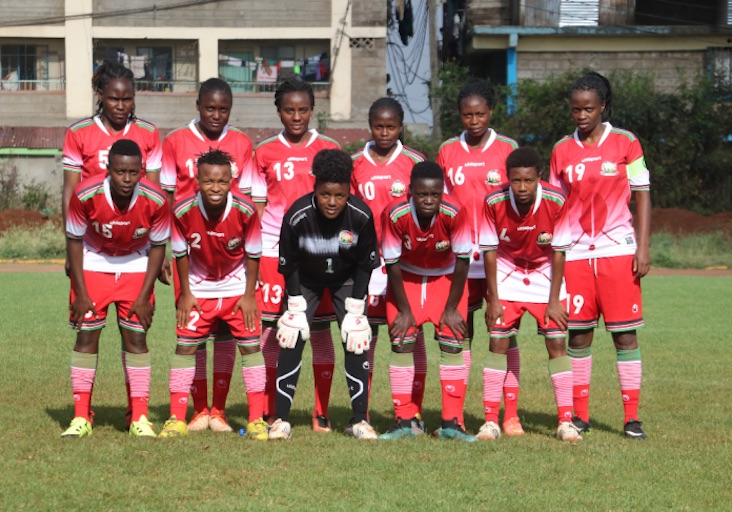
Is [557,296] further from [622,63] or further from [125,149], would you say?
[622,63]

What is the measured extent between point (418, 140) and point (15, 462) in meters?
29.6

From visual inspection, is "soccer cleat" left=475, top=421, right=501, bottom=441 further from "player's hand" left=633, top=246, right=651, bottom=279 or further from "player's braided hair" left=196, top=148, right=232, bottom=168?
"player's braided hair" left=196, top=148, right=232, bottom=168

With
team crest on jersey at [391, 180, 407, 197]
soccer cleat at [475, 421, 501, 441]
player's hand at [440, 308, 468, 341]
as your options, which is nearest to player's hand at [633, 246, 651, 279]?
player's hand at [440, 308, 468, 341]

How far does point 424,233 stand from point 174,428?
2231 millimetres

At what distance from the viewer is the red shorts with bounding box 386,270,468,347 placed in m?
7.84

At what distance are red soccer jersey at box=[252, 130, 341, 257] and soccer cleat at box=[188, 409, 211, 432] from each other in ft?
4.25

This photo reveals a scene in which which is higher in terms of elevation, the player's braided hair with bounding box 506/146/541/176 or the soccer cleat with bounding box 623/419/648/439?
the player's braided hair with bounding box 506/146/541/176

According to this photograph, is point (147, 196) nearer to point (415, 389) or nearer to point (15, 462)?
point (15, 462)

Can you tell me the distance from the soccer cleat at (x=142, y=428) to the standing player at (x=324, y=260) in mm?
847

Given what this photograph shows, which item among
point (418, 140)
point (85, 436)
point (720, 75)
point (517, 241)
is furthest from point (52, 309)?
point (720, 75)

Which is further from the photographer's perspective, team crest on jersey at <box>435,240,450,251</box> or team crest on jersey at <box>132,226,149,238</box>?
team crest on jersey at <box>435,240,450,251</box>

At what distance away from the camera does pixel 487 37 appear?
3544 cm

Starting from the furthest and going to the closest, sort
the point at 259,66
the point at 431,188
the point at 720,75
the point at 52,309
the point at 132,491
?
1. the point at 259,66
2. the point at 720,75
3. the point at 52,309
4. the point at 431,188
5. the point at 132,491

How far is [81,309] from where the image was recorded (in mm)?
7484
